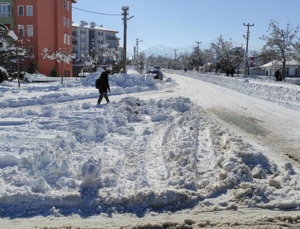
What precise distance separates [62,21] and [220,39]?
1290 inches

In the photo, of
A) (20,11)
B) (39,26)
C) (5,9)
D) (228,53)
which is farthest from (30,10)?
(228,53)

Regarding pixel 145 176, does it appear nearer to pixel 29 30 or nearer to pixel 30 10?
pixel 29 30

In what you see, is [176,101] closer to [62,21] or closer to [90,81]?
[90,81]

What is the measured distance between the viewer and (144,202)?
409 cm

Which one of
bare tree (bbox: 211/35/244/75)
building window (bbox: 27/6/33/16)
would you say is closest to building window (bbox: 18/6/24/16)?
building window (bbox: 27/6/33/16)

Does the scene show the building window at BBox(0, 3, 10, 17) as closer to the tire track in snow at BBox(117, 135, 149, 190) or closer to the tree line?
the tree line

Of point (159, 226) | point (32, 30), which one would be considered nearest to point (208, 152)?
point (159, 226)

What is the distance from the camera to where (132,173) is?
5055 mm

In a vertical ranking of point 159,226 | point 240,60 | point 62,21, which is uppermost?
point 62,21

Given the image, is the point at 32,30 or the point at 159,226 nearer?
the point at 159,226

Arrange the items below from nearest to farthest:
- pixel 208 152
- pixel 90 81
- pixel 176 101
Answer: pixel 208 152, pixel 176 101, pixel 90 81

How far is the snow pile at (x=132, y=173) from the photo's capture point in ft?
13.4

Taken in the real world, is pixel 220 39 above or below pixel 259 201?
above

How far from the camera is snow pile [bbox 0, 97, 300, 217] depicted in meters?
4.07
